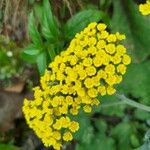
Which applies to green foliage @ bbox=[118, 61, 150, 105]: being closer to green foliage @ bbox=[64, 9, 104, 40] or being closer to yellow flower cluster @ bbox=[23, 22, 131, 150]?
green foliage @ bbox=[64, 9, 104, 40]

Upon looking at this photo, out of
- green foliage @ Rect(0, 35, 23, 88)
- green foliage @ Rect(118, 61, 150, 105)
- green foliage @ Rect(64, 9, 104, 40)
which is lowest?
green foliage @ Rect(118, 61, 150, 105)

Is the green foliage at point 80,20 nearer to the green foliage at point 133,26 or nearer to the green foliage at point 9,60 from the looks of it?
the green foliage at point 133,26

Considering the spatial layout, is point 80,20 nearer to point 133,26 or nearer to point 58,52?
point 58,52

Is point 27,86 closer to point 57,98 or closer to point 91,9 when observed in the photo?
point 91,9

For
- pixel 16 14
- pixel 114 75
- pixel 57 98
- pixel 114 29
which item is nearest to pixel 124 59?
pixel 114 75

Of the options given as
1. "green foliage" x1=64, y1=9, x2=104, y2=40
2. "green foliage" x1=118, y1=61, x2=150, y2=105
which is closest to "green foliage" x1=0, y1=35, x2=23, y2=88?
"green foliage" x1=64, y1=9, x2=104, y2=40

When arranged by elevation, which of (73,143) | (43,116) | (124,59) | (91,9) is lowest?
(73,143)

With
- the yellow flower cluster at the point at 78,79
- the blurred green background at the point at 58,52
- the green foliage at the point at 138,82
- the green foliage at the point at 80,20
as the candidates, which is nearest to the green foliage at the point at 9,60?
the blurred green background at the point at 58,52
